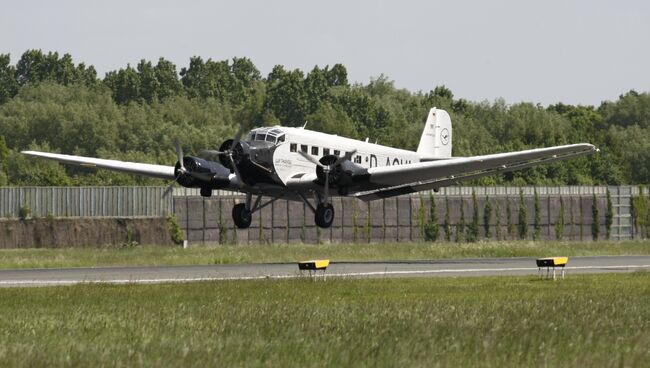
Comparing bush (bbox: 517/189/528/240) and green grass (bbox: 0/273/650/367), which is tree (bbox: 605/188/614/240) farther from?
green grass (bbox: 0/273/650/367)

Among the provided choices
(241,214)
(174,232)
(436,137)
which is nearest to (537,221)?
(174,232)

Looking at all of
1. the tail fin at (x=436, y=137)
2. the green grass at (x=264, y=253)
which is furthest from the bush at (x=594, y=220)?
the tail fin at (x=436, y=137)

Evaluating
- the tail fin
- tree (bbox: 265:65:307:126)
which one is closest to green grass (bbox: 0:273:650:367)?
the tail fin

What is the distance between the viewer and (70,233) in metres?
78.4

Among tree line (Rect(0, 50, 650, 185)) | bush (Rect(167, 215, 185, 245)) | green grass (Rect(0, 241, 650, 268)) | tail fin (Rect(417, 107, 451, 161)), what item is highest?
tree line (Rect(0, 50, 650, 185))

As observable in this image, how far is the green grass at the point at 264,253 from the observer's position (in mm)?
62250

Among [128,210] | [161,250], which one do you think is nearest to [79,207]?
[128,210]

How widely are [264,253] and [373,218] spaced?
2409 centimetres

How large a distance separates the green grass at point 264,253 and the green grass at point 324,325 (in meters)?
19.8

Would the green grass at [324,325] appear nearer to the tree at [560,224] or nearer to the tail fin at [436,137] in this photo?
the tail fin at [436,137]

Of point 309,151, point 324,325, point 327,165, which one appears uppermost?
point 309,151

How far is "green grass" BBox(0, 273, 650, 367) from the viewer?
21.2 meters

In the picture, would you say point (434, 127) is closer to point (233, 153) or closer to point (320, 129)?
point (233, 153)

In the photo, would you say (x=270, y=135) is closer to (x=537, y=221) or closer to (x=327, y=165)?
(x=327, y=165)
